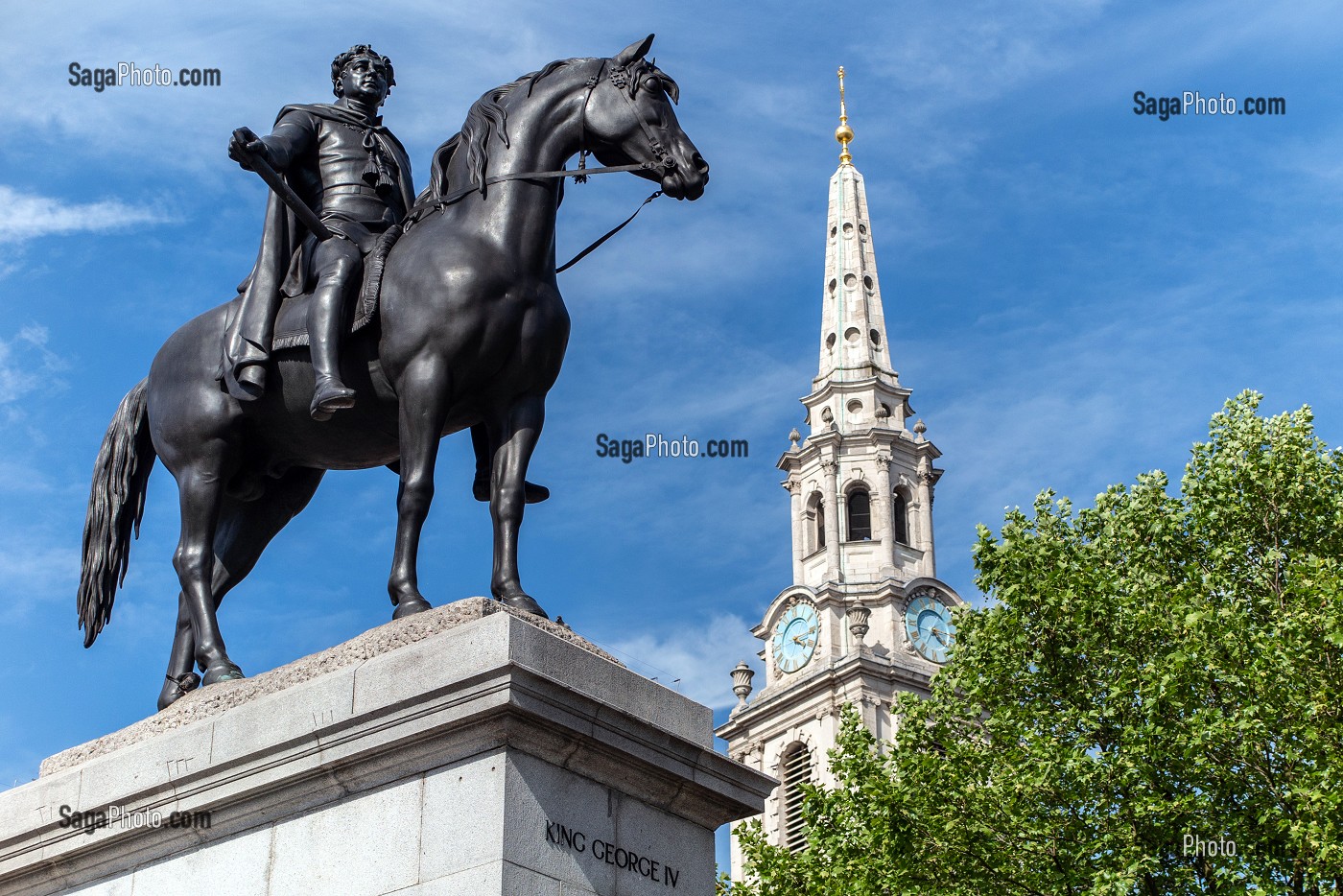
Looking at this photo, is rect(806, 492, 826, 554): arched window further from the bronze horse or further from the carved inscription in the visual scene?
the carved inscription

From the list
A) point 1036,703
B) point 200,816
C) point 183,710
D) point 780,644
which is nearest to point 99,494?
point 183,710

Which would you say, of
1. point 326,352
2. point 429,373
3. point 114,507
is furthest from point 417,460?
point 114,507

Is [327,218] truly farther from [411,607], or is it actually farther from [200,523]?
[411,607]

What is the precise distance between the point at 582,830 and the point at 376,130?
5878 millimetres

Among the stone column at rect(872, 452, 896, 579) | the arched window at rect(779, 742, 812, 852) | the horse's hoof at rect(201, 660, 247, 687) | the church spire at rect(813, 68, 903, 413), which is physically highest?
the church spire at rect(813, 68, 903, 413)

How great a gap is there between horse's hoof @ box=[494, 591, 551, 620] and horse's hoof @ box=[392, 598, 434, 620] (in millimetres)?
441

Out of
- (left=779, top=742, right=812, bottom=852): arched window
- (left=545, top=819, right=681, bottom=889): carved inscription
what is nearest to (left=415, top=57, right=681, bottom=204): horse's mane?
(left=545, top=819, right=681, bottom=889): carved inscription

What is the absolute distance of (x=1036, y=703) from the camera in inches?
1169

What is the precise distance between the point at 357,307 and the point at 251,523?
2.23 metres

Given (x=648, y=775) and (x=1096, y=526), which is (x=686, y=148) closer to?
(x=648, y=775)

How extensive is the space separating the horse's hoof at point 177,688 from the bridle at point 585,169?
335cm

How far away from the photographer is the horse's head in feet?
39.8

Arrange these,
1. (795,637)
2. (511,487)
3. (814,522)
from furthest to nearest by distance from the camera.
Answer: (814,522) → (795,637) → (511,487)

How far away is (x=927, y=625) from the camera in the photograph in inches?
3354
